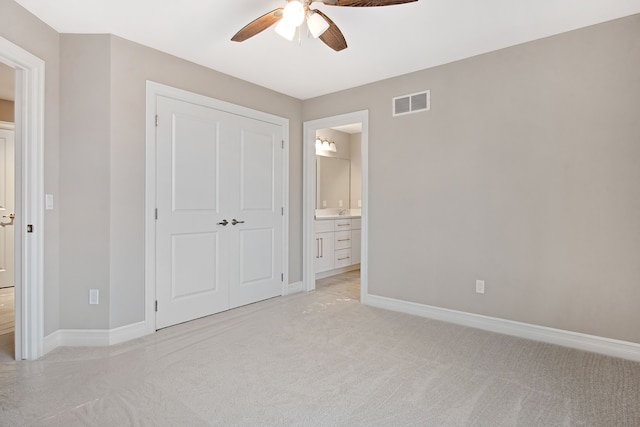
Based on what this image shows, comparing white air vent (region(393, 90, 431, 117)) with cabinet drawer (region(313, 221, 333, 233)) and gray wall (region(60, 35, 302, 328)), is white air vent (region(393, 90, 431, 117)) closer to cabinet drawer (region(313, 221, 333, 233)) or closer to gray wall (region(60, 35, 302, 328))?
cabinet drawer (region(313, 221, 333, 233))

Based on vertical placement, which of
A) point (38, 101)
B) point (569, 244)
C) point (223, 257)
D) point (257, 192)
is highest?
point (38, 101)

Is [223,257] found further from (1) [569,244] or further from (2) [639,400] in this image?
(2) [639,400]

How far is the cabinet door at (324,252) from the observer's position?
489 centimetres

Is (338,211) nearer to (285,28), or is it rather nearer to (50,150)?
(285,28)

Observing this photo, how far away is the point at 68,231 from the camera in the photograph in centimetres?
266

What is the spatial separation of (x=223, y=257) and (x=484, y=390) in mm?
2509

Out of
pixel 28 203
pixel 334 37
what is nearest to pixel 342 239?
pixel 334 37

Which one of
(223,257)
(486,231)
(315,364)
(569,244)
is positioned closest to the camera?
(315,364)

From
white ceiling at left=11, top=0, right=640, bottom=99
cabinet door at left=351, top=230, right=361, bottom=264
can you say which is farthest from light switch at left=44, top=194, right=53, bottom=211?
cabinet door at left=351, top=230, right=361, bottom=264

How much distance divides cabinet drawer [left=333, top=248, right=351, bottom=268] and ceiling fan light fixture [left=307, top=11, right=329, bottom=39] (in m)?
3.55

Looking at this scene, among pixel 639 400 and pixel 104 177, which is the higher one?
pixel 104 177

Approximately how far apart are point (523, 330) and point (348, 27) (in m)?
2.77

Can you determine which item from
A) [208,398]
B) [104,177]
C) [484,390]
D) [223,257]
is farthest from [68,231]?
[484,390]

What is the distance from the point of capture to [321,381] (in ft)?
6.95
